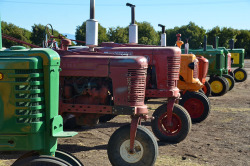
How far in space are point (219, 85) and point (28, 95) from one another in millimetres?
10376

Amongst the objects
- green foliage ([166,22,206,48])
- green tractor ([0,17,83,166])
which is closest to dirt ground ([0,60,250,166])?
green tractor ([0,17,83,166])

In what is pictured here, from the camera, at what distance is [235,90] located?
46.7 ft

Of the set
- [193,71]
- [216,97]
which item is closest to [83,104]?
[193,71]

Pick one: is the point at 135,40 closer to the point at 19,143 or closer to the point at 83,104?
the point at 83,104

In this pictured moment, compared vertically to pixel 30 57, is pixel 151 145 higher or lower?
lower

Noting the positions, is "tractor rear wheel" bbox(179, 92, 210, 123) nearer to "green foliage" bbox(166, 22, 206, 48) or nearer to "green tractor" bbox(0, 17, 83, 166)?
"green tractor" bbox(0, 17, 83, 166)

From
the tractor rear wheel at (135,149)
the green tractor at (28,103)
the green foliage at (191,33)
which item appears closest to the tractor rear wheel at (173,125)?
the tractor rear wheel at (135,149)

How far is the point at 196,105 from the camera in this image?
7734mm

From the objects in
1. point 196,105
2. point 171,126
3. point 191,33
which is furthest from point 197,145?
point 191,33

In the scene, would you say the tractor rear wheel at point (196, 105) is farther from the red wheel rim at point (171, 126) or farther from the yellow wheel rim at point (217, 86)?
the yellow wheel rim at point (217, 86)

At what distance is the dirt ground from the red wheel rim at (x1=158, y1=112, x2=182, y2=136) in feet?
0.65

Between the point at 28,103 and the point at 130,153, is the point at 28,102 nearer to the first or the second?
the point at 28,103

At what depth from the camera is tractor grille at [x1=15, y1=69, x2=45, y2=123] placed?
8.77ft

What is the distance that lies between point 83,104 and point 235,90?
35.2ft
